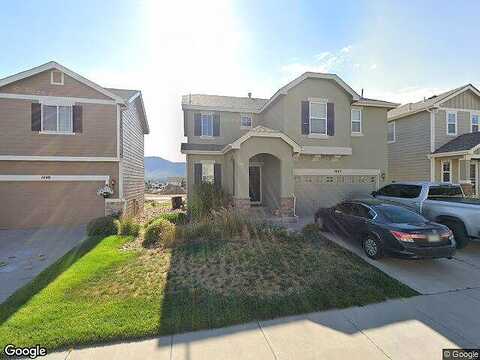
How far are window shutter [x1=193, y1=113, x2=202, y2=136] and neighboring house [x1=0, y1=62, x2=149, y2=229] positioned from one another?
13.9 ft

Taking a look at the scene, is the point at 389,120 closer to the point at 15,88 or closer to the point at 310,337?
the point at 310,337

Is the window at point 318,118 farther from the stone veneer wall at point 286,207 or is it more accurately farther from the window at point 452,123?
the window at point 452,123

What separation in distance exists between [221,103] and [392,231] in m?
13.5

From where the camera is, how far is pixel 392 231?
6984mm

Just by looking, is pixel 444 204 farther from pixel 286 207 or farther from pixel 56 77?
pixel 56 77

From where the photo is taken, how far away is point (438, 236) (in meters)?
6.81

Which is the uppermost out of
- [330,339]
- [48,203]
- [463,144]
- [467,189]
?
[463,144]

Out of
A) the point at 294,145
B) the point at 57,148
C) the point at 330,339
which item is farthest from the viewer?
the point at 294,145

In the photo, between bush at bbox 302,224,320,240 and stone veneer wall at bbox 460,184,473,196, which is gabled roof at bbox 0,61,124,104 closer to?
bush at bbox 302,224,320,240

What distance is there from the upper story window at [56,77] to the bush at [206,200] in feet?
28.3

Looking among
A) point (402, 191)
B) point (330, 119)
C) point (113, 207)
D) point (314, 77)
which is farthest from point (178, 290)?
point (314, 77)

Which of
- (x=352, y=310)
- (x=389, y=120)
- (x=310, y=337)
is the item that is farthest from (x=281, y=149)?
(x=389, y=120)

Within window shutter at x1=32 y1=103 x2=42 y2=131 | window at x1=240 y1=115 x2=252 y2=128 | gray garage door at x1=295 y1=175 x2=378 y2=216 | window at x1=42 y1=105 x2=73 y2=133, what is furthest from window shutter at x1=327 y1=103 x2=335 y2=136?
window shutter at x1=32 y1=103 x2=42 y2=131

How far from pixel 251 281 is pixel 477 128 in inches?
889
